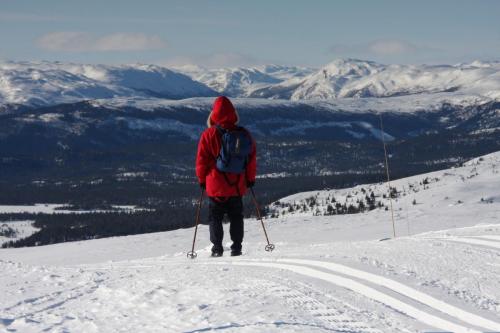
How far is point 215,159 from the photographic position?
1320 cm

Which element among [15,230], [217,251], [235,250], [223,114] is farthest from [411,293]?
[15,230]

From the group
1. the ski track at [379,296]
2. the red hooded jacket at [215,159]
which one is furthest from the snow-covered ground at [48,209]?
the ski track at [379,296]

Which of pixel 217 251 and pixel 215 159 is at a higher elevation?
pixel 215 159

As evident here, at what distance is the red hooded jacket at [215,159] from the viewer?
12953 millimetres

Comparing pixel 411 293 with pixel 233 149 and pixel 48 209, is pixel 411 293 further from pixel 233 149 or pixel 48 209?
pixel 48 209

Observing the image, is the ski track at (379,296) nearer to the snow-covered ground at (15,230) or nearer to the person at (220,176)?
the person at (220,176)

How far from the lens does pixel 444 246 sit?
40.7ft

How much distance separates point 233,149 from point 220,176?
603mm

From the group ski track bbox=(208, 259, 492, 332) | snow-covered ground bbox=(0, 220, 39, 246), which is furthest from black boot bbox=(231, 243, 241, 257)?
snow-covered ground bbox=(0, 220, 39, 246)

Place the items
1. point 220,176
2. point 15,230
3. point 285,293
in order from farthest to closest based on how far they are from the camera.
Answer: point 15,230 < point 220,176 < point 285,293

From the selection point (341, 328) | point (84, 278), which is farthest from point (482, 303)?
point (84, 278)

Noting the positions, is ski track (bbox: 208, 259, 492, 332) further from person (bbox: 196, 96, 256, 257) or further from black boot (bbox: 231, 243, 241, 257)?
black boot (bbox: 231, 243, 241, 257)

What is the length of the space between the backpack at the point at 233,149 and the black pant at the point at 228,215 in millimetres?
720

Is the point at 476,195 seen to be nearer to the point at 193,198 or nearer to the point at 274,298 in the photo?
the point at 274,298
